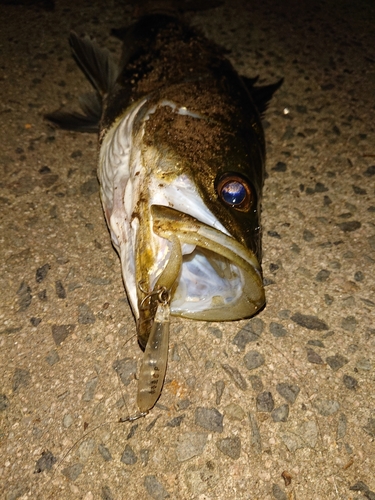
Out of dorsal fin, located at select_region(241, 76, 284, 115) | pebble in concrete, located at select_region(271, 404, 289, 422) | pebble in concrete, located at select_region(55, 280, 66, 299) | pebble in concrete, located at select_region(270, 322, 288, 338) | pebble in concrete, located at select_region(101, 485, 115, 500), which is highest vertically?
dorsal fin, located at select_region(241, 76, 284, 115)

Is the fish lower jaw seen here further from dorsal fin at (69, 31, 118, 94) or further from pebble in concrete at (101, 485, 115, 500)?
dorsal fin at (69, 31, 118, 94)

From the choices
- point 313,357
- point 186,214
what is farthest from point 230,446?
point 186,214

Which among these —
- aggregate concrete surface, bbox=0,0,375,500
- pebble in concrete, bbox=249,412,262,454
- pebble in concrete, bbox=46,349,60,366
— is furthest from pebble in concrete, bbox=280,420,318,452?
pebble in concrete, bbox=46,349,60,366

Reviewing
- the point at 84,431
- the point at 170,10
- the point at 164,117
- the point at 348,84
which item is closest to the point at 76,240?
the point at 164,117

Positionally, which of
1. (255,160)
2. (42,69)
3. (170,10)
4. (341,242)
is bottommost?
(341,242)

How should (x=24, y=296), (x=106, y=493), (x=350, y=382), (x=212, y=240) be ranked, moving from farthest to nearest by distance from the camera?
(x=24, y=296)
(x=350, y=382)
(x=106, y=493)
(x=212, y=240)

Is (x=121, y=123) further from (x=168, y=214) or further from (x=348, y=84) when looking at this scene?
(x=348, y=84)

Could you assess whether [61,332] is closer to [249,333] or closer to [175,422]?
[175,422]
